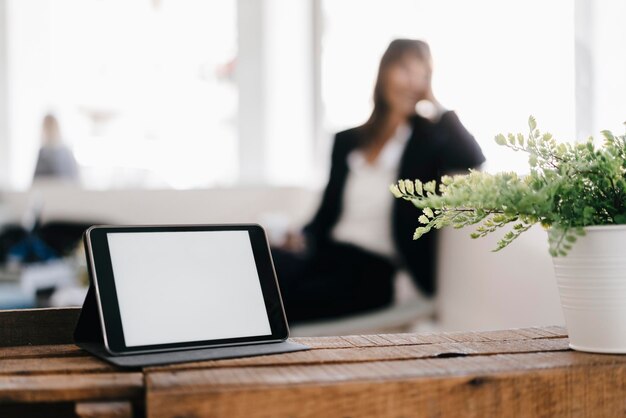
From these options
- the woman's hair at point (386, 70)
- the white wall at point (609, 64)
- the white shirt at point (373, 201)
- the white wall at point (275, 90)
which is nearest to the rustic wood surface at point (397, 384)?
the white wall at point (609, 64)

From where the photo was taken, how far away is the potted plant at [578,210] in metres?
0.87

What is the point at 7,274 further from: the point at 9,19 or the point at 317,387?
the point at 317,387

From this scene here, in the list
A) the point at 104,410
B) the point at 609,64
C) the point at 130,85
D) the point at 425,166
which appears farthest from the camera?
the point at 130,85

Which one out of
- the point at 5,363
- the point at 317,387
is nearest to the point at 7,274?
the point at 5,363

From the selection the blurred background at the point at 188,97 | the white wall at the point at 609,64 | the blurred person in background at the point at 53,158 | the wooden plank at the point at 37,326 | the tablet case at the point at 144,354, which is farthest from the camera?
the blurred person in background at the point at 53,158

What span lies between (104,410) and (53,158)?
5.05 m

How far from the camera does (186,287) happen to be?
959mm

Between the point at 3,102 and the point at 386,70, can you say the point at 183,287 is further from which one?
the point at 3,102

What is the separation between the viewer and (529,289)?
199 centimetres

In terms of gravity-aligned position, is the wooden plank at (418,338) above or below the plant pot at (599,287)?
below

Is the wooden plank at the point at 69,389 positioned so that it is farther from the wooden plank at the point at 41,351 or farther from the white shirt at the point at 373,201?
the white shirt at the point at 373,201

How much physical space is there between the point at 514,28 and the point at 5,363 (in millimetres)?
1808

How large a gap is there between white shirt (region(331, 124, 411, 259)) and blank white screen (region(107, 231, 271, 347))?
1.82 meters

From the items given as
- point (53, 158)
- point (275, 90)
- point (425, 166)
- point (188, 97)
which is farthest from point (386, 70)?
point (53, 158)
